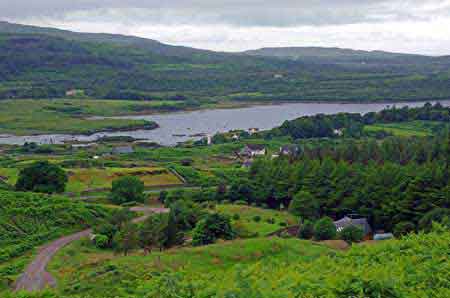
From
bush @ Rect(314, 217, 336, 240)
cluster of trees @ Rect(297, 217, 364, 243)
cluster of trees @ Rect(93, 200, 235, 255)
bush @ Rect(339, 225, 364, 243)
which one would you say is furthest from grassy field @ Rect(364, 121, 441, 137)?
cluster of trees @ Rect(93, 200, 235, 255)

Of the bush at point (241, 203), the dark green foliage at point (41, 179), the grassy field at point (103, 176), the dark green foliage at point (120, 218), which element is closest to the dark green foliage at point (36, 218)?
the dark green foliage at point (120, 218)

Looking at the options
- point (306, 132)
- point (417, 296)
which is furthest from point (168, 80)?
point (417, 296)

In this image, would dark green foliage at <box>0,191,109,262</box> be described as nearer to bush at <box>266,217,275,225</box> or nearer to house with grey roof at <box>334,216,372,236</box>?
bush at <box>266,217,275,225</box>

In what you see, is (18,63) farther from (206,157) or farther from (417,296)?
(417,296)

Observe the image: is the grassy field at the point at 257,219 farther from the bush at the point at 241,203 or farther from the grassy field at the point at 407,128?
the grassy field at the point at 407,128

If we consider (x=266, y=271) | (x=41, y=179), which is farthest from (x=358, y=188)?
(x=266, y=271)

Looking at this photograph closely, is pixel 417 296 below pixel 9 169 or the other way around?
the other way around

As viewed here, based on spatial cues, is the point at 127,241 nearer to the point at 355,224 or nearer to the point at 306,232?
the point at 306,232
